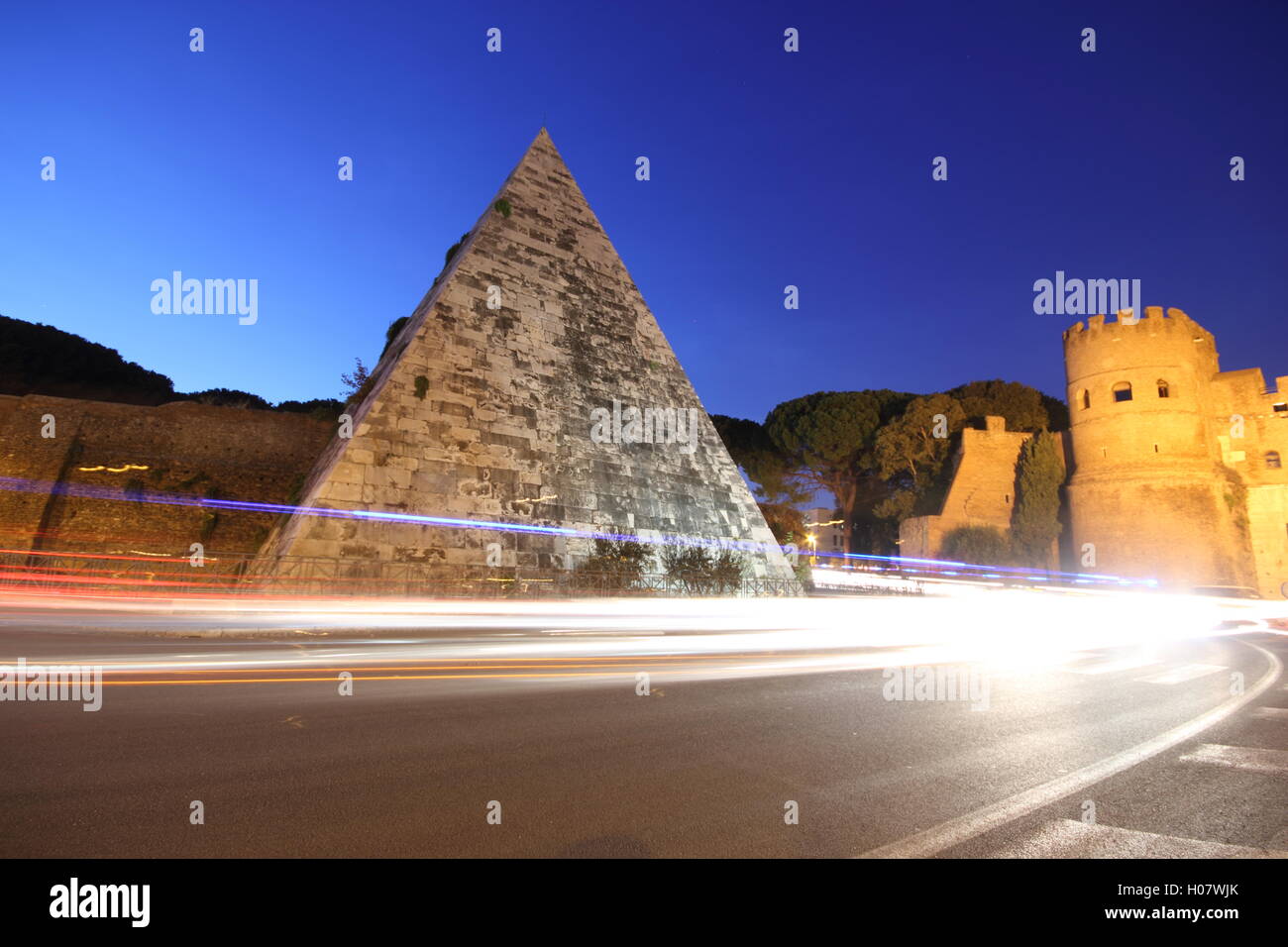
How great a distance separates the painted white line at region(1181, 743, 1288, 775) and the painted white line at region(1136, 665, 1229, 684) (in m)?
2.78

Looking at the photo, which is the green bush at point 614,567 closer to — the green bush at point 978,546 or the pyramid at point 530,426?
the pyramid at point 530,426

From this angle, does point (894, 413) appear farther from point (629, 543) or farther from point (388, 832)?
point (388, 832)

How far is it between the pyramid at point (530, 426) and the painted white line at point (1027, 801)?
9.02 m

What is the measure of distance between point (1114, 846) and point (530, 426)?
11.4 m

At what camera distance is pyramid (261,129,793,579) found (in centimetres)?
1081

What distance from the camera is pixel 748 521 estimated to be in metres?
15.0

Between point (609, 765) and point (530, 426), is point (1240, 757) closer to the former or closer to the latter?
point (609, 765)

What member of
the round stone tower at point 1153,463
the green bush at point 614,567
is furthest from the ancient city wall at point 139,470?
the round stone tower at point 1153,463

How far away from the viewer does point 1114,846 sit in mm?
2297

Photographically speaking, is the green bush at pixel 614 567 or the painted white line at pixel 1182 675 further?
the green bush at pixel 614 567

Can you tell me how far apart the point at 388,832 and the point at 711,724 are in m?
2.29

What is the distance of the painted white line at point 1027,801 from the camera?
2.24 metres

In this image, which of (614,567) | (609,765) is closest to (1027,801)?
(609,765)

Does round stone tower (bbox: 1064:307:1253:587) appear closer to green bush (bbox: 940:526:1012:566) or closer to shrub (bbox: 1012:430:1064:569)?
shrub (bbox: 1012:430:1064:569)
